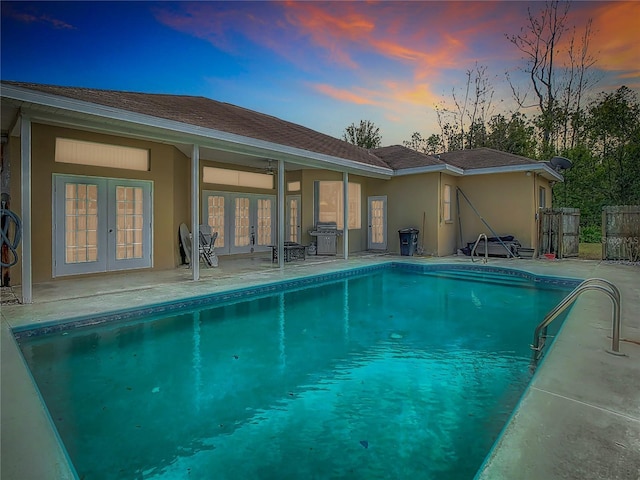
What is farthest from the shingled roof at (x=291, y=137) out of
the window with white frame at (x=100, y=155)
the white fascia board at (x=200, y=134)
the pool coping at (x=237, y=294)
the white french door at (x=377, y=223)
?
the pool coping at (x=237, y=294)

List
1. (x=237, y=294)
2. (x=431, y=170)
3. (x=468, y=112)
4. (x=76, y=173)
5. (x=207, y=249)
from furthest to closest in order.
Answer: (x=468, y=112), (x=431, y=170), (x=207, y=249), (x=76, y=173), (x=237, y=294)

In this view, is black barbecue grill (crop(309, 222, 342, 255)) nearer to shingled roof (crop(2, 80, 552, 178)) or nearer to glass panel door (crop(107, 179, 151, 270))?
shingled roof (crop(2, 80, 552, 178))

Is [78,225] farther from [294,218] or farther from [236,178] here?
[294,218]

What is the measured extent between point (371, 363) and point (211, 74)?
44.9 ft

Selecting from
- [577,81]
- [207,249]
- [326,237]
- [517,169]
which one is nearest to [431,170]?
[517,169]

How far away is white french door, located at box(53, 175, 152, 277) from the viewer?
7.34 meters

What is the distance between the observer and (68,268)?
745 centimetres

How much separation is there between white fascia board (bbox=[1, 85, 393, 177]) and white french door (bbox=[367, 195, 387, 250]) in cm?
192

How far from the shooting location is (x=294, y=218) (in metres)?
12.7

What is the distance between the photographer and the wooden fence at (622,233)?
10.5 m

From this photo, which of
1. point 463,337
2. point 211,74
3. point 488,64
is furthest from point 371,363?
point 488,64

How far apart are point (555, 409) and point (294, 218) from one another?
10602mm

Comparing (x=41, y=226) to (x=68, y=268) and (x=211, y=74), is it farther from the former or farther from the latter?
(x=211, y=74)

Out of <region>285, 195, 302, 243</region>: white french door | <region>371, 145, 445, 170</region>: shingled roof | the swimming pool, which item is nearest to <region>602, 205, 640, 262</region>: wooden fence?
<region>371, 145, 445, 170</region>: shingled roof
